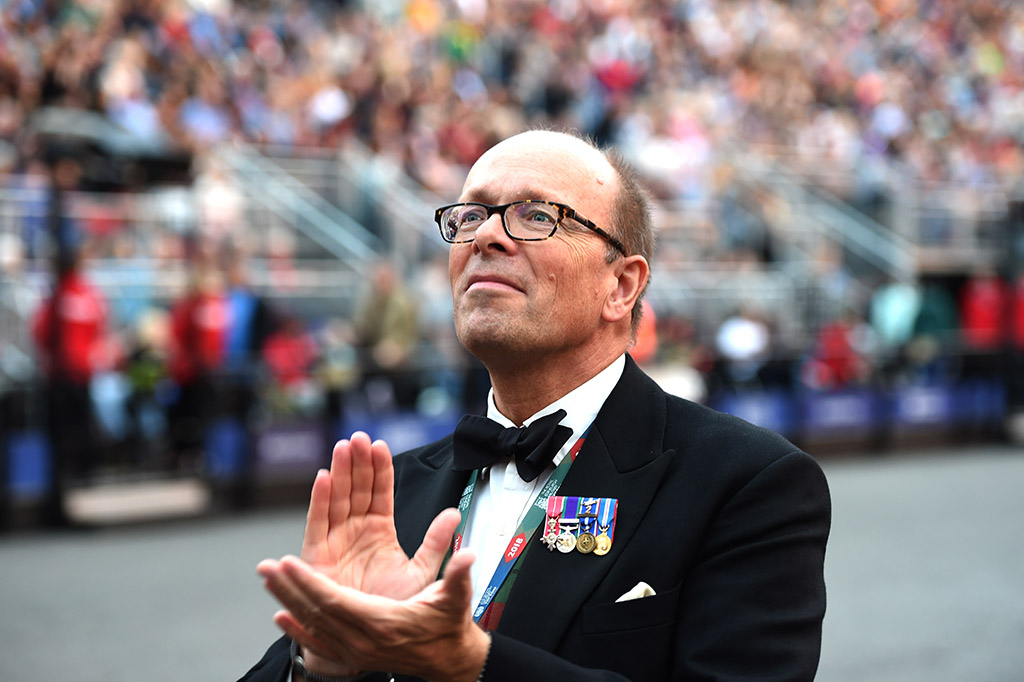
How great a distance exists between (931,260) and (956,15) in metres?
11.7

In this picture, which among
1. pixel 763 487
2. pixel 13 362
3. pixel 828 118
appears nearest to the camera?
pixel 763 487

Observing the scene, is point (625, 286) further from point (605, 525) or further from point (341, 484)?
point (341, 484)

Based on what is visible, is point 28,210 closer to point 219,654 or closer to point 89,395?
point 89,395

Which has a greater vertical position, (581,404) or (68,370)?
(581,404)

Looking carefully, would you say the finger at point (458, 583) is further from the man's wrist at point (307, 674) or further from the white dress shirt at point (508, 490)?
the white dress shirt at point (508, 490)

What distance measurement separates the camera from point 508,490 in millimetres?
2354

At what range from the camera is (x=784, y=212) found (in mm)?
17094

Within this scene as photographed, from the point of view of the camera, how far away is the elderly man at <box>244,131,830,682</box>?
73.2 inches

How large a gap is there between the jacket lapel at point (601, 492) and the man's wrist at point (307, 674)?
11.7 inches

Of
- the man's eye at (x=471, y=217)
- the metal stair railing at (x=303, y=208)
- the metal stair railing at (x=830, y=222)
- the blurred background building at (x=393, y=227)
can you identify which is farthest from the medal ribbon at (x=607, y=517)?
the metal stair railing at (x=830, y=222)

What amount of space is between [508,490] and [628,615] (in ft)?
1.43

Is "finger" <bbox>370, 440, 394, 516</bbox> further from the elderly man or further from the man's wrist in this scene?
the man's wrist

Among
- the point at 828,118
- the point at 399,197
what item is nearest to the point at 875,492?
the point at 399,197

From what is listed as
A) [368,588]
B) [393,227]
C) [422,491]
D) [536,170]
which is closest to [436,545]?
[368,588]
